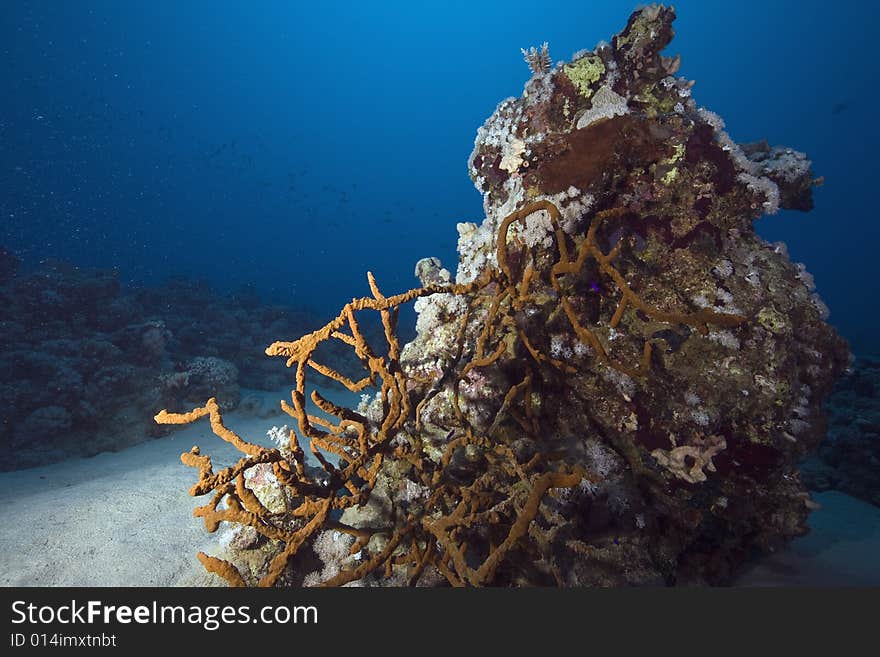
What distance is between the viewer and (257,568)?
2.65 m

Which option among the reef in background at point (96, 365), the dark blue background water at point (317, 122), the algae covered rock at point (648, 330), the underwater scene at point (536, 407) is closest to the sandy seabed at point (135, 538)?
the underwater scene at point (536, 407)

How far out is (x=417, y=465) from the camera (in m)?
2.69

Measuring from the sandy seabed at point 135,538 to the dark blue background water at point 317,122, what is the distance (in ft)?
76.0

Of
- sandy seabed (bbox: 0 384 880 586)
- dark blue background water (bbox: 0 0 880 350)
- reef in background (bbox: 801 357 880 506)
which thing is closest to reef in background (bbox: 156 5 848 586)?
sandy seabed (bbox: 0 384 880 586)

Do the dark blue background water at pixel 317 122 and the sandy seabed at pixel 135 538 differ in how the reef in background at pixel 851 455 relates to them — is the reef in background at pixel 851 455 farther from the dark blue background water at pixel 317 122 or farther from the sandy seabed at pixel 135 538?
Answer: the dark blue background water at pixel 317 122

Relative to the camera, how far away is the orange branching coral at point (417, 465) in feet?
6.40

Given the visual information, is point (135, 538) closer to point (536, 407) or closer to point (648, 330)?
point (536, 407)

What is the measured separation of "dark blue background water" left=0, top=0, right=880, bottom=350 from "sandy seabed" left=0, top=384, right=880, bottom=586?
23.2 meters

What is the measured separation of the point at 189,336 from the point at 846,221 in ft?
484

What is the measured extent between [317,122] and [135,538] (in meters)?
193

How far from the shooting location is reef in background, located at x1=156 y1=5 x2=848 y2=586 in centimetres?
255

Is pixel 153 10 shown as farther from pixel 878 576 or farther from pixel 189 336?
pixel 878 576

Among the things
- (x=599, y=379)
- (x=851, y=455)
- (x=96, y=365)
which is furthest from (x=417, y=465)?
(x=96, y=365)

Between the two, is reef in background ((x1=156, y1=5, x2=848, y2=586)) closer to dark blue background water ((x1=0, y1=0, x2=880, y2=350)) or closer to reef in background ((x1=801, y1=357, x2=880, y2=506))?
reef in background ((x1=801, y1=357, x2=880, y2=506))
